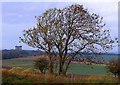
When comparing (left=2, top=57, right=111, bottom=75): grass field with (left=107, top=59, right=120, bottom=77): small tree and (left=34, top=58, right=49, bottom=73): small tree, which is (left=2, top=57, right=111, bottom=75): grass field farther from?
(left=107, top=59, right=120, bottom=77): small tree

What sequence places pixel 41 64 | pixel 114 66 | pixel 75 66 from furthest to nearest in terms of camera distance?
pixel 75 66
pixel 41 64
pixel 114 66

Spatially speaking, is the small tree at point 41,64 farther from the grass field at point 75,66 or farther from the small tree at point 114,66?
the small tree at point 114,66

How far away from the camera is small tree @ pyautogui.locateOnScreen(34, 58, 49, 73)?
73.8ft

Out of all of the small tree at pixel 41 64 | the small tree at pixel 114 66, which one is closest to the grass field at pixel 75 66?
the small tree at pixel 41 64


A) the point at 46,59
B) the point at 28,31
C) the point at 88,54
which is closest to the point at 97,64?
the point at 88,54

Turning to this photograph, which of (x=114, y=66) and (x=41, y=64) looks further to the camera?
(x=41, y=64)

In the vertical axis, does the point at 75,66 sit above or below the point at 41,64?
below

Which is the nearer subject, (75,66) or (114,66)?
(114,66)

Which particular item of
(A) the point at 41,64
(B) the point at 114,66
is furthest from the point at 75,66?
(B) the point at 114,66

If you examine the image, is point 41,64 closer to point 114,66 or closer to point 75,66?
point 75,66

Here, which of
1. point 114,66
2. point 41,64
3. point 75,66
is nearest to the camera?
point 114,66

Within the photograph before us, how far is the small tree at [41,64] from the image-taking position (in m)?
22.5

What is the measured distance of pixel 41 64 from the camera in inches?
897

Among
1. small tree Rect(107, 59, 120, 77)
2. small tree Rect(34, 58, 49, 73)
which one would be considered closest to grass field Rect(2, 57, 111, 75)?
small tree Rect(34, 58, 49, 73)
